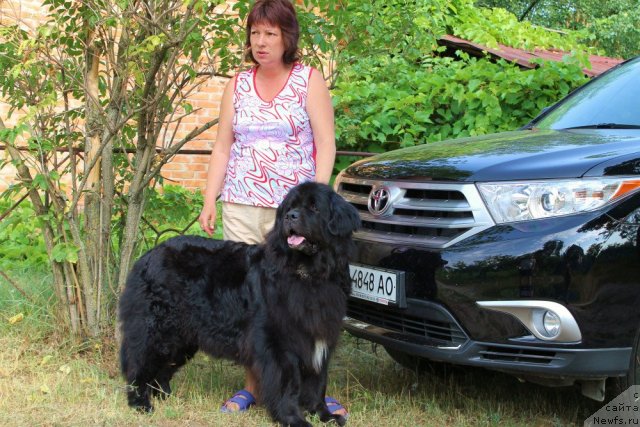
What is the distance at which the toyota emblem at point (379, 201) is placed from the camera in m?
3.89

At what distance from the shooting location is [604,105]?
15.0 ft

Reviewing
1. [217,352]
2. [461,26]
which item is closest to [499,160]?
[217,352]

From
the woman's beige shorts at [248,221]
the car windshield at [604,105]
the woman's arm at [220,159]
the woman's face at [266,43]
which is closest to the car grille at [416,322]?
the woman's beige shorts at [248,221]

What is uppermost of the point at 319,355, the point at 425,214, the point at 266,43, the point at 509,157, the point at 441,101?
the point at 266,43

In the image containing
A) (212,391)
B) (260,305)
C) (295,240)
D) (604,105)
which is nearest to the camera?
(295,240)

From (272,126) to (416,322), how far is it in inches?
49.2

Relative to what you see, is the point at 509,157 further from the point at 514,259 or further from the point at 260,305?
the point at 260,305

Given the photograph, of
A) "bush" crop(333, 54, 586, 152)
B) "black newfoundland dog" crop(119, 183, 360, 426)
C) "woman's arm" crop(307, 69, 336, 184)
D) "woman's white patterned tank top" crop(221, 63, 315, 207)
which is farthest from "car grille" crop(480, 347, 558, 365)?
"bush" crop(333, 54, 586, 152)

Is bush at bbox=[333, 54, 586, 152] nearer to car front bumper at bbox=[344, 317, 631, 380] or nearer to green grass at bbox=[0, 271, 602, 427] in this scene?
green grass at bbox=[0, 271, 602, 427]

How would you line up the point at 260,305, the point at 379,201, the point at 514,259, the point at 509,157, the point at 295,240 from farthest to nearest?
1. the point at 379,201
2. the point at 260,305
3. the point at 509,157
4. the point at 295,240
5. the point at 514,259

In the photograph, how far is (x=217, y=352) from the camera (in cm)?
392

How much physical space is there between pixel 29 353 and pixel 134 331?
1228 mm

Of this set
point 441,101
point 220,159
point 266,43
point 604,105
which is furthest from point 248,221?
point 441,101

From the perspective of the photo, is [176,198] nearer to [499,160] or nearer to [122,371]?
[122,371]
